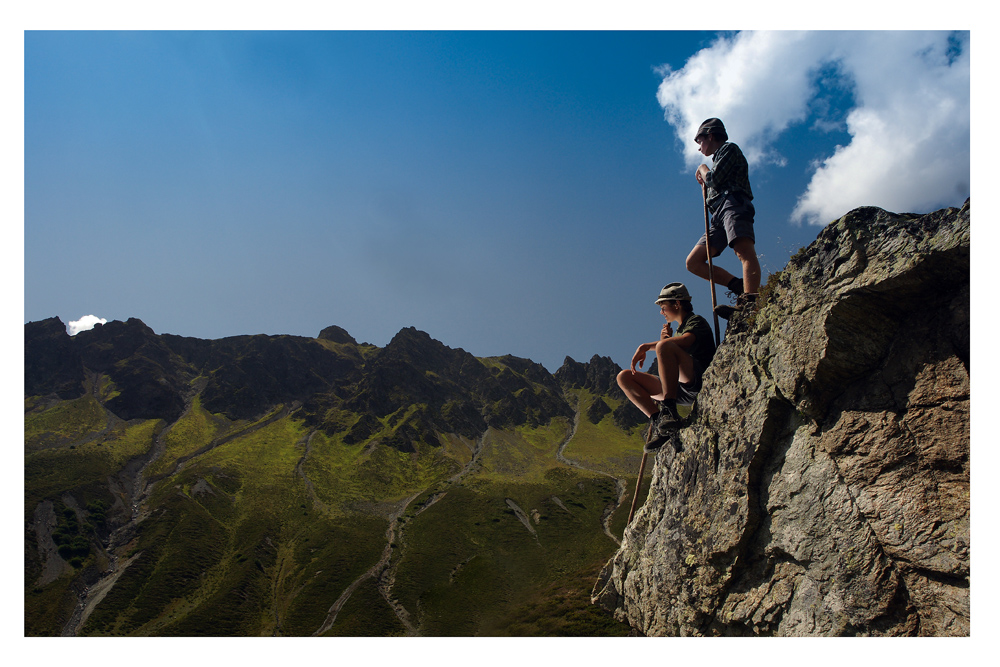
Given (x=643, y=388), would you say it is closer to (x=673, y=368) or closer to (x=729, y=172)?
(x=673, y=368)

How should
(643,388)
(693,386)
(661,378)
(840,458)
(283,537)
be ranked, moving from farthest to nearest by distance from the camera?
(283,537) → (643,388) → (693,386) → (661,378) → (840,458)

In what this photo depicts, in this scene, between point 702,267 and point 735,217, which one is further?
point 702,267

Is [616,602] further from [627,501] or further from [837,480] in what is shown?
[627,501]

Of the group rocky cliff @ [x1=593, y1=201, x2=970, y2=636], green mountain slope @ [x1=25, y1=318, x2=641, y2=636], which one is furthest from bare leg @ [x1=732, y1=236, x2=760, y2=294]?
green mountain slope @ [x1=25, y1=318, x2=641, y2=636]

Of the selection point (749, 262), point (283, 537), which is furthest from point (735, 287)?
point (283, 537)

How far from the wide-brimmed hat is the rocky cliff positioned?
1702mm

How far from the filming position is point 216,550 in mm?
125438

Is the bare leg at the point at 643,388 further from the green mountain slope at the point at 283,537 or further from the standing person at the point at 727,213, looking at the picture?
the green mountain slope at the point at 283,537

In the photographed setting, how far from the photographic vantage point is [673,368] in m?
11.5

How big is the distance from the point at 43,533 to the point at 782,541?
17045cm


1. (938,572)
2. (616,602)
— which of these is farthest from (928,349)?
(616,602)

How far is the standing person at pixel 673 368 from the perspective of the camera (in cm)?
1168

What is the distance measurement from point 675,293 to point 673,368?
6.41ft

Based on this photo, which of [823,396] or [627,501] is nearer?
[823,396]
